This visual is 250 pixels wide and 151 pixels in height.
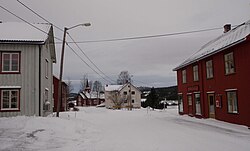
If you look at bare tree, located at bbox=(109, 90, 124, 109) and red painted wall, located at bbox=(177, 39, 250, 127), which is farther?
bare tree, located at bbox=(109, 90, 124, 109)

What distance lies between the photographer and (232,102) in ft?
70.1

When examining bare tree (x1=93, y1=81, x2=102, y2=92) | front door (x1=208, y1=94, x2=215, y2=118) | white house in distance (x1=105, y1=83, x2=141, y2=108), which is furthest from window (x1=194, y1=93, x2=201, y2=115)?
bare tree (x1=93, y1=81, x2=102, y2=92)

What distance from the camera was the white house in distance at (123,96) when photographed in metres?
78.7

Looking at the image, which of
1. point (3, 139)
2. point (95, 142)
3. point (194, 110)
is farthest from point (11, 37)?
point (194, 110)

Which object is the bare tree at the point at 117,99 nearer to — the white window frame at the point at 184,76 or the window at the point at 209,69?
the white window frame at the point at 184,76

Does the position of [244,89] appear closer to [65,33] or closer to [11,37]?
[65,33]

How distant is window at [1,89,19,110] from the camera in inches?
804

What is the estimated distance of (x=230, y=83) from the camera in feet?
70.1

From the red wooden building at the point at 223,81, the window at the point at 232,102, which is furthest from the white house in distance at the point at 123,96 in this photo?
the window at the point at 232,102

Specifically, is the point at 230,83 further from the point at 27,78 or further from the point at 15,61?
the point at 15,61

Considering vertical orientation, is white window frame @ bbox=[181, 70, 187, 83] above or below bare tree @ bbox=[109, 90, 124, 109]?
above

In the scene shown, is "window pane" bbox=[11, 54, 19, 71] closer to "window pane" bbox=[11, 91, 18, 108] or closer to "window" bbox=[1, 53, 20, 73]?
"window" bbox=[1, 53, 20, 73]

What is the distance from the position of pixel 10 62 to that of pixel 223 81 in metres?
16.1

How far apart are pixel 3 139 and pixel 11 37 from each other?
1052 cm
